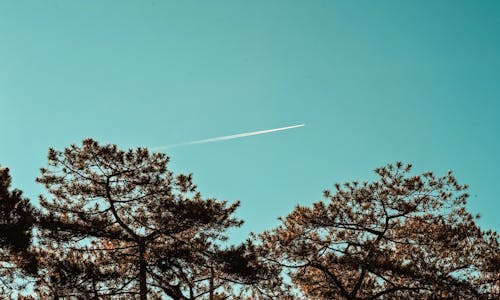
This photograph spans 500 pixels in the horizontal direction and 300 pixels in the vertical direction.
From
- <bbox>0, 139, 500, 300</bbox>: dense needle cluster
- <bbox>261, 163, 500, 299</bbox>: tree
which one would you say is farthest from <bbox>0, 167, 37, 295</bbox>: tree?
<bbox>261, 163, 500, 299</bbox>: tree

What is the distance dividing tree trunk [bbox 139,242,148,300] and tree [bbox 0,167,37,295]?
302 cm

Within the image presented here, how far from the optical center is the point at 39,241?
11.8m

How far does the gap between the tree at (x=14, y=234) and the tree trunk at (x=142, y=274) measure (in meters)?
3.02

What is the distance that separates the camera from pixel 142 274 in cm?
1205

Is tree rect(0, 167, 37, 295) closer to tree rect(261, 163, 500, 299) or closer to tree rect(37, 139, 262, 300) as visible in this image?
tree rect(37, 139, 262, 300)

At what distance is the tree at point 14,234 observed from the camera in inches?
400

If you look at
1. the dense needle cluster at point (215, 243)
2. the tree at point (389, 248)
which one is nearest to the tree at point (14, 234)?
the dense needle cluster at point (215, 243)

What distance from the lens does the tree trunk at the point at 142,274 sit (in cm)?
1173

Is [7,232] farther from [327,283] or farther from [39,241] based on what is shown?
[327,283]

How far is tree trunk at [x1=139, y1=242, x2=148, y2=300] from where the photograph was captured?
38.5 feet

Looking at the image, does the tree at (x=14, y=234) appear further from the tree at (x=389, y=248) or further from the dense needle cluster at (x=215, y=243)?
the tree at (x=389, y=248)

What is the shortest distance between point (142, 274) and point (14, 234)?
12.8 ft

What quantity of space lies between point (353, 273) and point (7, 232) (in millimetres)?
11097

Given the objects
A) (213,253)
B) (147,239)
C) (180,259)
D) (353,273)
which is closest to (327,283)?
(353,273)
